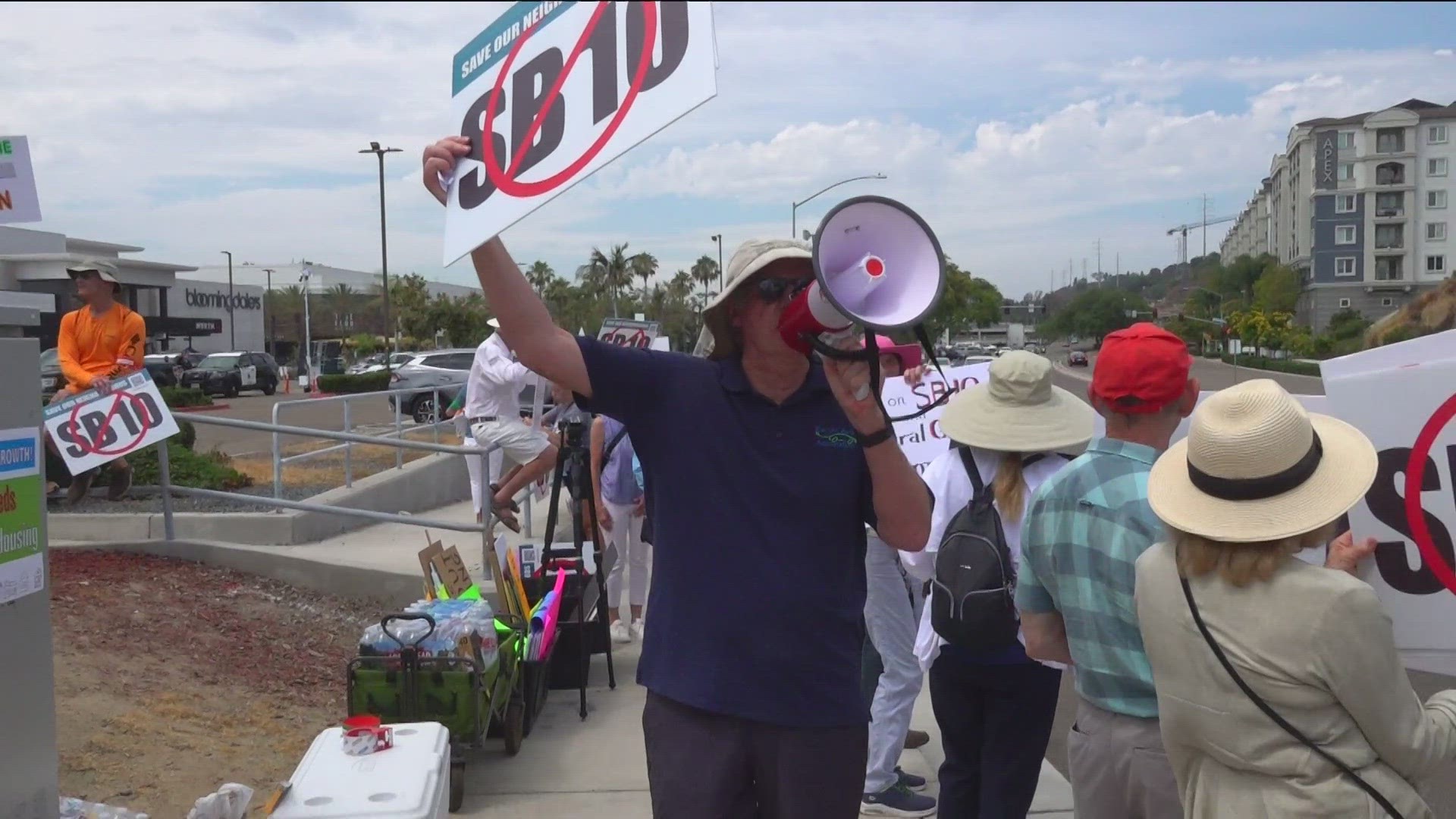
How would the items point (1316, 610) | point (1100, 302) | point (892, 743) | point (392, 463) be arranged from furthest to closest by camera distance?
point (1100, 302), point (392, 463), point (892, 743), point (1316, 610)

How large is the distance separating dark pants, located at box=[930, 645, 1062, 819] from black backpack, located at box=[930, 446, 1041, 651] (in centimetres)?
15

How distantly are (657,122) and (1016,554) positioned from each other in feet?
7.01

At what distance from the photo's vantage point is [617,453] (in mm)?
7594

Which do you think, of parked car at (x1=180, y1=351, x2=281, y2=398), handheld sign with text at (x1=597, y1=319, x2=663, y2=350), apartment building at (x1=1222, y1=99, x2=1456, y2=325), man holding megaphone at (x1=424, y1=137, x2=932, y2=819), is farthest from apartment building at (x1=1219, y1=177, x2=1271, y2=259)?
man holding megaphone at (x1=424, y1=137, x2=932, y2=819)

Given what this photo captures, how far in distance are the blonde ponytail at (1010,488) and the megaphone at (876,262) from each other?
5.40ft

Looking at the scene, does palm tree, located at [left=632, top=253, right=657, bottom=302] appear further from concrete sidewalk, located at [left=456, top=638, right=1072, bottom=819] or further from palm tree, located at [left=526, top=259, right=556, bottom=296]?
concrete sidewalk, located at [left=456, top=638, right=1072, bottom=819]

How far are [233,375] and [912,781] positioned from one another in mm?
41541

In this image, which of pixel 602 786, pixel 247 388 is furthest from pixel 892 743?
pixel 247 388

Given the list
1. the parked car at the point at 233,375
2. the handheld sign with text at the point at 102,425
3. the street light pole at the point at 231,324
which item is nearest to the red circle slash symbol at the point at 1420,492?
the handheld sign with text at the point at 102,425

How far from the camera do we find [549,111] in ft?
6.95

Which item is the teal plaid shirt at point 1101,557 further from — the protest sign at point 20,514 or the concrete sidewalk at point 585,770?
the protest sign at point 20,514

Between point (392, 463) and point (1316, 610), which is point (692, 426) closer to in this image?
point (1316, 610)

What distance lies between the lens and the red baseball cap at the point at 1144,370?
2.81m

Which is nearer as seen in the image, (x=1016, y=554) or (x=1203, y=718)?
(x=1203, y=718)
